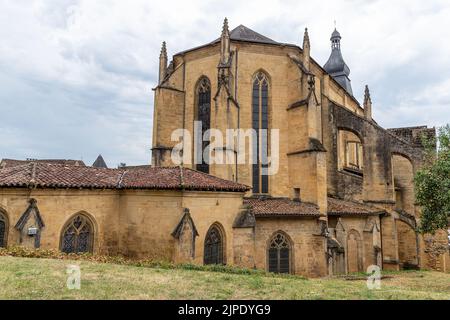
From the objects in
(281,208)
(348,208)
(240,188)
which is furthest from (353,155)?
A: (240,188)

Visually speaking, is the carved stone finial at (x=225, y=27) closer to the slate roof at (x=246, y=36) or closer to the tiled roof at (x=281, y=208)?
the slate roof at (x=246, y=36)

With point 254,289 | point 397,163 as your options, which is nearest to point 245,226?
point 254,289

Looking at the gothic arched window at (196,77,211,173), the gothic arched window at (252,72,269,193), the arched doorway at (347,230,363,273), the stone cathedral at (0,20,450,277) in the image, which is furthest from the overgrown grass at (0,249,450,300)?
the arched doorway at (347,230,363,273)

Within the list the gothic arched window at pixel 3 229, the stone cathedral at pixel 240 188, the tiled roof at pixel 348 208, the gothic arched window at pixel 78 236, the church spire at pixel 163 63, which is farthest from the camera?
the church spire at pixel 163 63

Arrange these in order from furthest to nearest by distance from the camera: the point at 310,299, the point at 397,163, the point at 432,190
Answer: the point at 397,163
the point at 432,190
the point at 310,299

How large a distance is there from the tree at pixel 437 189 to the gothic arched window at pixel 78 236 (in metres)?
15.1

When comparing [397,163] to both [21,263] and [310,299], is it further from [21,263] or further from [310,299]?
[21,263]

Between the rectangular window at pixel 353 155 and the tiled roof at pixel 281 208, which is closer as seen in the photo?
the tiled roof at pixel 281 208

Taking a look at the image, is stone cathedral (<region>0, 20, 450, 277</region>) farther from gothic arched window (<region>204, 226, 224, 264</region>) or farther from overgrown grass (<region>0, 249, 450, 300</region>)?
overgrown grass (<region>0, 249, 450, 300</region>)

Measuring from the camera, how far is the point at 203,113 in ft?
Answer: 75.0

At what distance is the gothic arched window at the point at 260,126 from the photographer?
21.7 m

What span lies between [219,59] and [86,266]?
16358mm

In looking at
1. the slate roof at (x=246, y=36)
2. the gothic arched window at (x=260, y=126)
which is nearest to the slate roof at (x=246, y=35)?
the slate roof at (x=246, y=36)

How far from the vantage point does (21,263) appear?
9.42m
